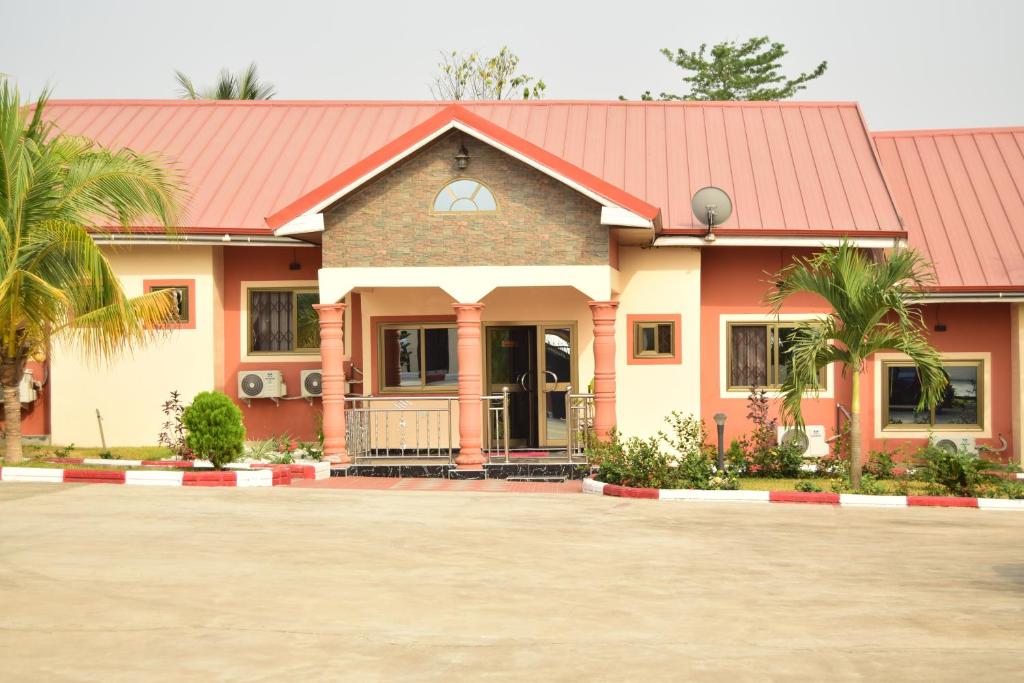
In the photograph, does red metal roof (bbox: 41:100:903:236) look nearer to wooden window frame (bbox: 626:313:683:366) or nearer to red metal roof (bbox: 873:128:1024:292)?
red metal roof (bbox: 873:128:1024:292)

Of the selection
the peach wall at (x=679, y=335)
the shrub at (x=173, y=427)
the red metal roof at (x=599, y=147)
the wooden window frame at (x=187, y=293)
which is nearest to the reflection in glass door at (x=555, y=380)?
the peach wall at (x=679, y=335)

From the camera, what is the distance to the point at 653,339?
67.8ft

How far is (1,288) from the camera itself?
1666 centimetres

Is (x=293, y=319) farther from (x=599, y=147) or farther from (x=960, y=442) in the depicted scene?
(x=960, y=442)

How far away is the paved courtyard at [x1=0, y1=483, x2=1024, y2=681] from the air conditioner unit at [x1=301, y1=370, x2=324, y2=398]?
6.22m

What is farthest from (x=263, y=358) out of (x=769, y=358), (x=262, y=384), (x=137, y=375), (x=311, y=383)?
(x=769, y=358)

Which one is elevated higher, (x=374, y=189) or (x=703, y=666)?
(x=374, y=189)

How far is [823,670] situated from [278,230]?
12.7 meters

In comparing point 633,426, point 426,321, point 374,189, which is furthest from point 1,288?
point 633,426

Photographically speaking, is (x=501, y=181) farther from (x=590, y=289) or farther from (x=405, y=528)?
(x=405, y=528)

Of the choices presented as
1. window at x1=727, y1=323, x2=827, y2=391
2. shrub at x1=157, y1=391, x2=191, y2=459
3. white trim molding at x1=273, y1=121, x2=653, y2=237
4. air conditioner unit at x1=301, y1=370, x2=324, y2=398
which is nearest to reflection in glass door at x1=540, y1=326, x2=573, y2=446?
window at x1=727, y1=323, x2=827, y2=391

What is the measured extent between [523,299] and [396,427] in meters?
2.92

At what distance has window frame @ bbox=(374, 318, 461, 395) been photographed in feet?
68.3

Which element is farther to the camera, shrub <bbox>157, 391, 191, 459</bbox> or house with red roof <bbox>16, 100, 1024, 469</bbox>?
shrub <bbox>157, 391, 191, 459</bbox>
